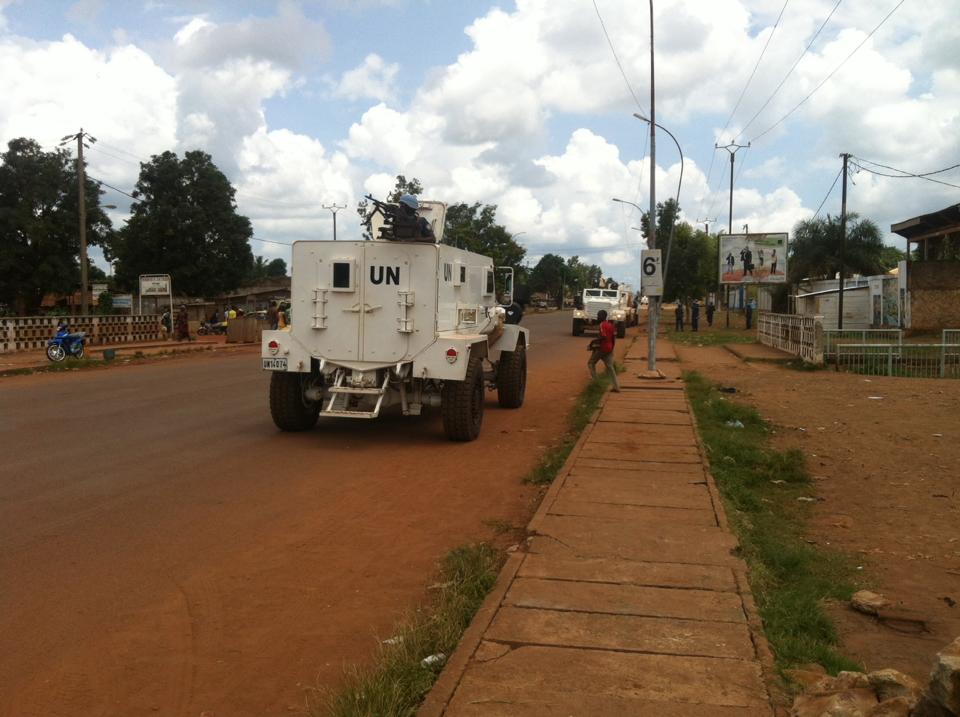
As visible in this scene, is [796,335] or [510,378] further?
[796,335]

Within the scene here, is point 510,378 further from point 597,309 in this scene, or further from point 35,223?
point 35,223

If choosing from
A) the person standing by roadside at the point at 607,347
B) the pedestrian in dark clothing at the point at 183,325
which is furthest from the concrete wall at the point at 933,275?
the pedestrian in dark clothing at the point at 183,325

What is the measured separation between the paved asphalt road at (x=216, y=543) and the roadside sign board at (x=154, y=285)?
25.4 metres

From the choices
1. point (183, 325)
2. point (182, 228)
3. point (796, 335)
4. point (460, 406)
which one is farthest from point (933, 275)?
point (182, 228)

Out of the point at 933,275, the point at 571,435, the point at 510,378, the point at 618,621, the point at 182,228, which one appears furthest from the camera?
the point at 182,228

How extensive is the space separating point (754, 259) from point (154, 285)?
2948 centimetres

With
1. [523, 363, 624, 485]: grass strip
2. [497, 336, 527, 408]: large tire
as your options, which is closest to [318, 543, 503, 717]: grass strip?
[523, 363, 624, 485]: grass strip

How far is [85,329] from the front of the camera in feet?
102

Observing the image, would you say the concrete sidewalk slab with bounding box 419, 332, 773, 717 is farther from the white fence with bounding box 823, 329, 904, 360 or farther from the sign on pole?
the white fence with bounding box 823, 329, 904, 360

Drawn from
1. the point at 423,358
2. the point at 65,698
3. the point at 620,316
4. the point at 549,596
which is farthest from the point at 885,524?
the point at 620,316

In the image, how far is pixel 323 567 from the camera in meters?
5.43

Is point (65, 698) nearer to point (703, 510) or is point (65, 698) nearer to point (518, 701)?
point (518, 701)

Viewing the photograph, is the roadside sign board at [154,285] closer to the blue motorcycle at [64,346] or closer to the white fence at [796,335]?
the blue motorcycle at [64,346]

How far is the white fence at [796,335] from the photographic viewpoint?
70.3 feet
